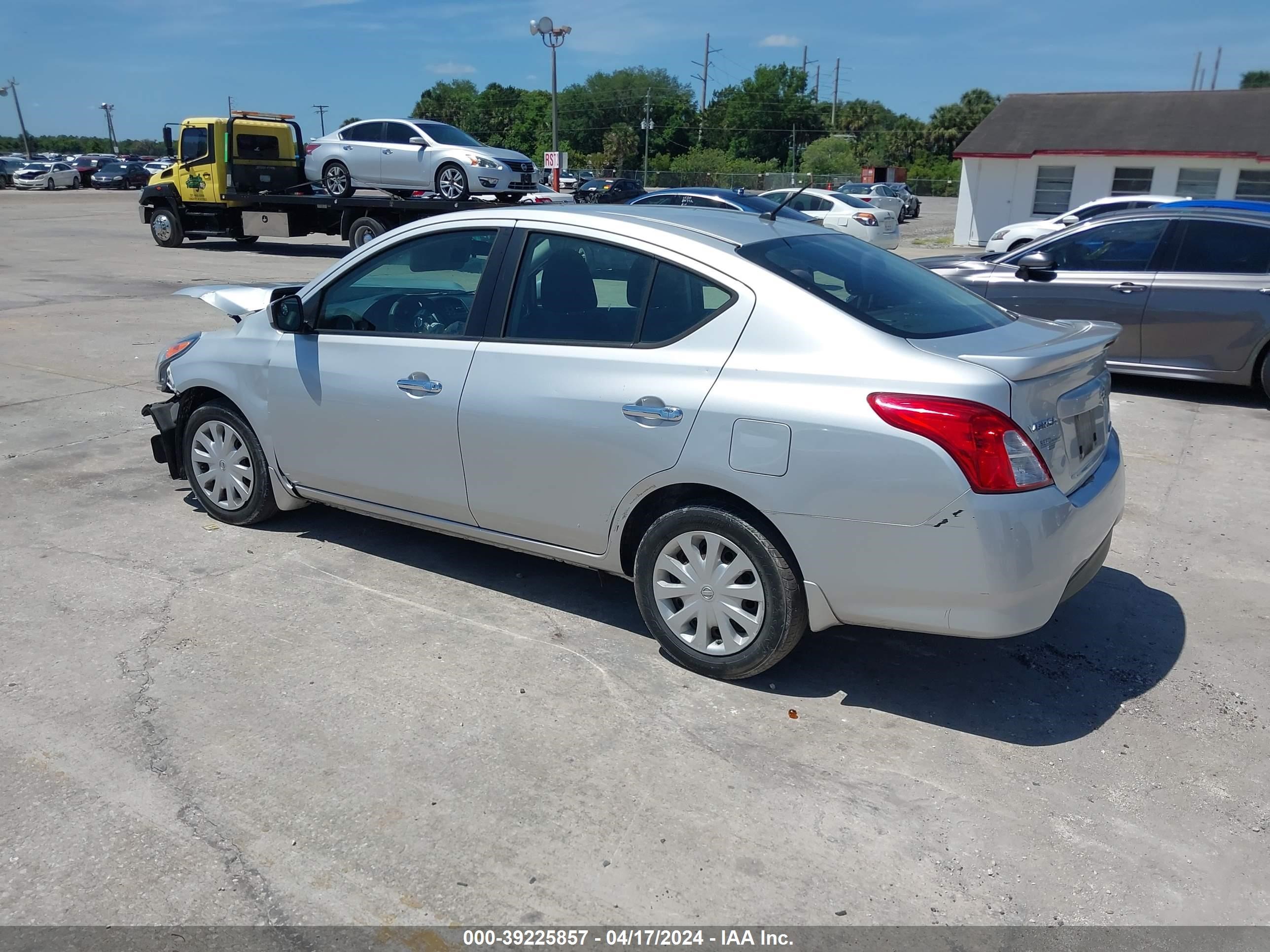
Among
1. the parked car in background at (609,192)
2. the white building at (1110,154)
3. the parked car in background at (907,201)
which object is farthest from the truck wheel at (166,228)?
the parked car in background at (907,201)

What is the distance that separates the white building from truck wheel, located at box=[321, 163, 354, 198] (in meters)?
18.9

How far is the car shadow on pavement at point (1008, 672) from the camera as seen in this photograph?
3.88 meters

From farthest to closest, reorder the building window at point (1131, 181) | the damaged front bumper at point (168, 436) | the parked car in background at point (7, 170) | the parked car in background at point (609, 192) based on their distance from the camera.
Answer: the parked car in background at point (7, 170)
the parked car in background at point (609, 192)
the building window at point (1131, 181)
the damaged front bumper at point (168, 436)

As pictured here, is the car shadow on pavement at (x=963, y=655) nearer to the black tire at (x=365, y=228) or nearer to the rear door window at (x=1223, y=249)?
the rear door window at (x=1223, y=249)

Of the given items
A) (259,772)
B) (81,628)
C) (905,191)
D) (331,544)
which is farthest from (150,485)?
(905,191)

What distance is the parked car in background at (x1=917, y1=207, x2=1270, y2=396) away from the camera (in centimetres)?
873

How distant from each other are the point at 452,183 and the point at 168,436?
1557 centimetres

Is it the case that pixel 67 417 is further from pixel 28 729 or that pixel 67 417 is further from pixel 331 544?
pixel 28 729

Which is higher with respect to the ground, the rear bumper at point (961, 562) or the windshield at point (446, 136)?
the windshield at point (446, 136)

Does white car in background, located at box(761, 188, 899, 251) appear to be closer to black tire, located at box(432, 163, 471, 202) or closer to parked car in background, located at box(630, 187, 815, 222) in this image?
parked car in background, located at box(630, 187, 815, 222)

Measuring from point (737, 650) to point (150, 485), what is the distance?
4.30 m

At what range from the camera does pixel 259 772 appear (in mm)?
3414

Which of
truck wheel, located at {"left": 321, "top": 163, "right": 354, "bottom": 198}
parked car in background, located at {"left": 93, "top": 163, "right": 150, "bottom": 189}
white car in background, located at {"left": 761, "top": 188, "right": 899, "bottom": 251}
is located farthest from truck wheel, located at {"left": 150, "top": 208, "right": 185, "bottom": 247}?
parked car in background, located at {"left": 93, "top": 163, "right": 150, "bottom": 189}

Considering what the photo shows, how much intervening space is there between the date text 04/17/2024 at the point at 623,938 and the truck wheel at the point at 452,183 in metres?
18.6
